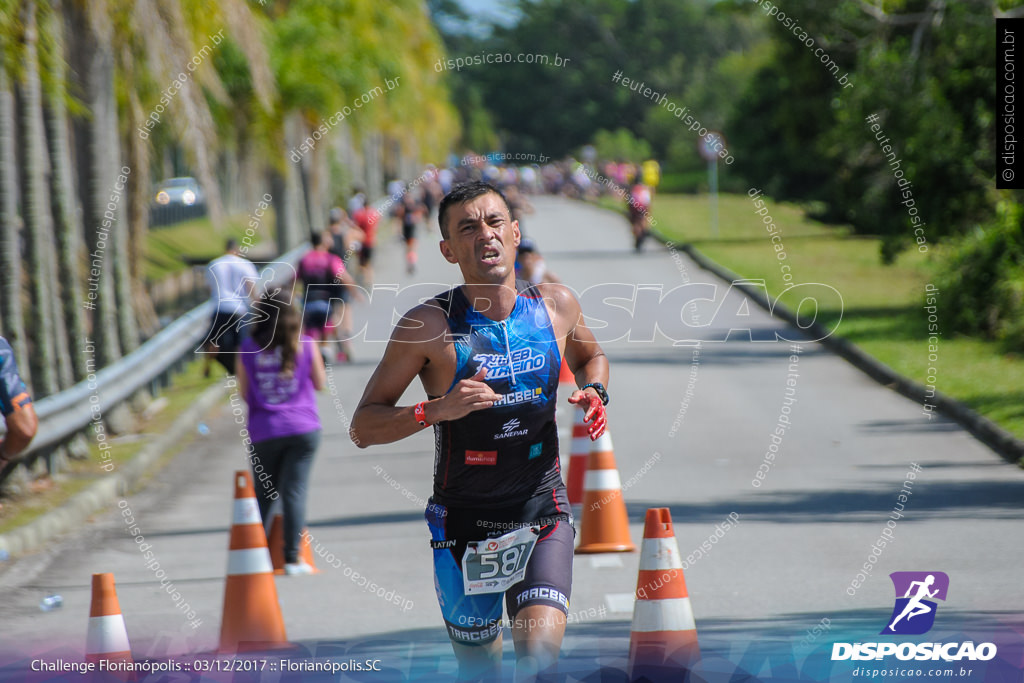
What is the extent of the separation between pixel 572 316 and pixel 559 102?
185ft

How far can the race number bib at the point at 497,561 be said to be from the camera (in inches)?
192

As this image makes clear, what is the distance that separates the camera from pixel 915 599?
295 inches

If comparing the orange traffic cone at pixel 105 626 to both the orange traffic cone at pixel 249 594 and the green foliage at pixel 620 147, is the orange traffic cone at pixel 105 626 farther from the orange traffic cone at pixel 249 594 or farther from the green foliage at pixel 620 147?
the green foliage at pixel 620 147

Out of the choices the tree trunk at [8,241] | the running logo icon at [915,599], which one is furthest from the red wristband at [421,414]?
the tree trunk at [8,241]

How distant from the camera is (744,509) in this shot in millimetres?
10516

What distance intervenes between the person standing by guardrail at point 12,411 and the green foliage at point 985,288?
45.7 feet

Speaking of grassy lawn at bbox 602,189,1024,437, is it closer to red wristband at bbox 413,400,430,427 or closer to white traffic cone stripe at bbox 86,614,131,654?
white traffic cone stripe at bbox 86,614,131,654

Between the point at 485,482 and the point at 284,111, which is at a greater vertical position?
the point at 284,111

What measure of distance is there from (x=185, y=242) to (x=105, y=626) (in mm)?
45979

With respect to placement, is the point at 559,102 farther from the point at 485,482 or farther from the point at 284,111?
the point at 485,482

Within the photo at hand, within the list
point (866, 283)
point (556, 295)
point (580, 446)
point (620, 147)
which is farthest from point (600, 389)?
point (620, 147)

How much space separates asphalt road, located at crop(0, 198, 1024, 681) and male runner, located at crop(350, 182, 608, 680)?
1.45 m

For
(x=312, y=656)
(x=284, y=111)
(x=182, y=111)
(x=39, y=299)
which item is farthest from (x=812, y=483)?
(x=284, y=111)

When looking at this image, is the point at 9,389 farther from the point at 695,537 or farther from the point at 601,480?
the point at 695,537
